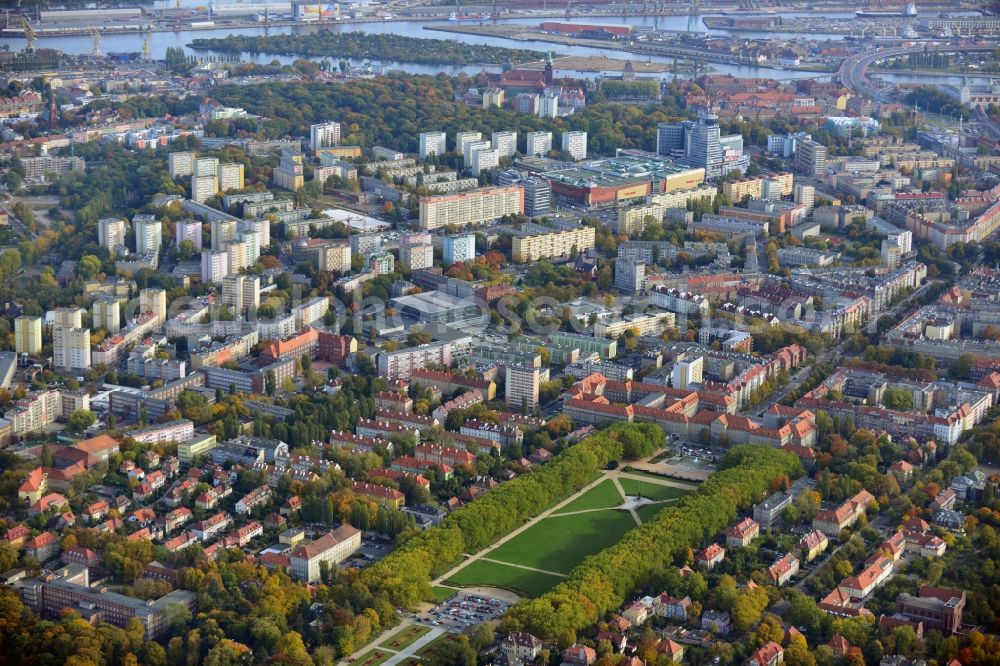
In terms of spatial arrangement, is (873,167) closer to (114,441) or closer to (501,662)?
(114,441)

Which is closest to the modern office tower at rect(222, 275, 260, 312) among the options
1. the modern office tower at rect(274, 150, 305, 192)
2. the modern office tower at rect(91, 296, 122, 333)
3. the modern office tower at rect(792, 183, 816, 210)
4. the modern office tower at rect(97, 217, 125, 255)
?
the modern office tower at rect(91, 296, 122, 333)

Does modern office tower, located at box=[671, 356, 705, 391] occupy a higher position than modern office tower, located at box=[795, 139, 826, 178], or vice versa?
modern office tower, located at box=[795, 139, 826, 178]

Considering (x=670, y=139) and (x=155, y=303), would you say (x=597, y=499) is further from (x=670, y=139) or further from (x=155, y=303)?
(x=670, y=139)

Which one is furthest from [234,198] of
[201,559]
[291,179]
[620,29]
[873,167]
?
[620,29]

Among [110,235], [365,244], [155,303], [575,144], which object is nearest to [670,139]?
[575,144]

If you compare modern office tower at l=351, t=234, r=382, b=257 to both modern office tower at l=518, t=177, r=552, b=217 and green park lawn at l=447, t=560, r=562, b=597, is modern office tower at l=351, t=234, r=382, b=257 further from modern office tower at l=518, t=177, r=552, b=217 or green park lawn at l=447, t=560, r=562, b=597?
green park lawn at l=447, t=560, r=562, b=597

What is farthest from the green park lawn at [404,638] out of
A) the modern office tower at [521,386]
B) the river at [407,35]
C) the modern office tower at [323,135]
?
the river at [407,35]

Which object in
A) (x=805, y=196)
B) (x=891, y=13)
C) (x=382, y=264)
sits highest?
(x=891, y=13)
